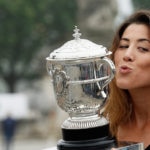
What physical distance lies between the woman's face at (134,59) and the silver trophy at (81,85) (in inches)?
4.5

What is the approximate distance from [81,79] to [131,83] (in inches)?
9.8

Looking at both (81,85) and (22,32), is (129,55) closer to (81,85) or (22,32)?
(81,85)

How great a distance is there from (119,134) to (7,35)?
25.6 meters

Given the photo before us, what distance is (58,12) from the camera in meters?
29.7

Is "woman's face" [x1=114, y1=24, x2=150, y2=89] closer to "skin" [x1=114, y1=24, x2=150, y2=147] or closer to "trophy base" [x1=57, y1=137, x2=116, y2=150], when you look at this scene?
"skin" [x1=114, y1=24, x2=150, y2=147]

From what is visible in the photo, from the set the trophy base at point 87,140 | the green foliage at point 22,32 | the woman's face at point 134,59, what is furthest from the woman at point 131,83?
the green foliage at point 22,32

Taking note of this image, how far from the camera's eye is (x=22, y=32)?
29.4 metres

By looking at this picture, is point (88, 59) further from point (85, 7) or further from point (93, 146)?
point (85, 7)

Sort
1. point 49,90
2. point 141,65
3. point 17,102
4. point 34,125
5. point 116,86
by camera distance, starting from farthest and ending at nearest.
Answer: point 49,90
point 34,125
point 17,102
point 116,86
point 141,65

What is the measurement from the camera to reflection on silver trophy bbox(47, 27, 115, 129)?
3.19 meters

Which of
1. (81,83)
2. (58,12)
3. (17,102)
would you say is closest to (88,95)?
(81,83)

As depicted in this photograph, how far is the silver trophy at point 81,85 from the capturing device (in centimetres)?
320

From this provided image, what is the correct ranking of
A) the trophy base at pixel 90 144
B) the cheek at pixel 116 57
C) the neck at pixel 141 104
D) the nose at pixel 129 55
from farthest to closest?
the neck at pixel 141 104
the cheek at pixel 116 57
the nose at pixel 129 55
the trophy base at pixel 90 144

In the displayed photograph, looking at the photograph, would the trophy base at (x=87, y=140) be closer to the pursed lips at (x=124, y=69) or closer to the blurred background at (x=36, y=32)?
the pursed lips at (x=124, y=69)
